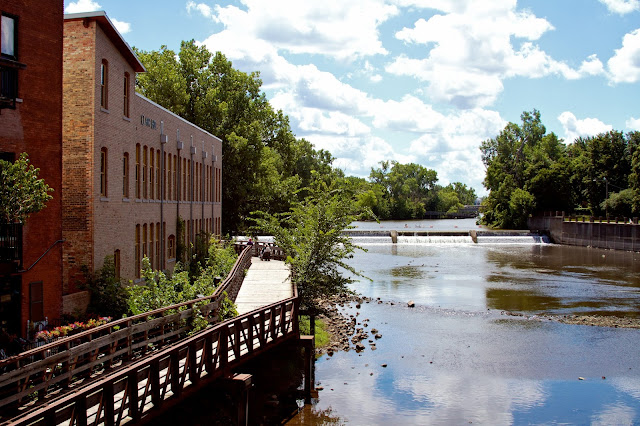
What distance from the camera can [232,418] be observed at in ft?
49.3

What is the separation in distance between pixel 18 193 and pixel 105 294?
21.2ft

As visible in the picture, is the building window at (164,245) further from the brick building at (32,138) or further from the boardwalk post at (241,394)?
the boardwalk post at (241,394)

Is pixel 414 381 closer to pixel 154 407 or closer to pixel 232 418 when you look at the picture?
pixel 232 418

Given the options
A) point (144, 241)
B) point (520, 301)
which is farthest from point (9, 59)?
point (520, 301)

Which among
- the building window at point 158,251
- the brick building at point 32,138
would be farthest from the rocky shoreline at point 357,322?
the brick building at point 32,138

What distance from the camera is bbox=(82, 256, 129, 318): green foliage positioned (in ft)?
66.3

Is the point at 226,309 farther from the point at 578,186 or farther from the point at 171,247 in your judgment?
the point at 578,186

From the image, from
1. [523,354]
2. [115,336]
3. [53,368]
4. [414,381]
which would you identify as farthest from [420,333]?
[53,368]

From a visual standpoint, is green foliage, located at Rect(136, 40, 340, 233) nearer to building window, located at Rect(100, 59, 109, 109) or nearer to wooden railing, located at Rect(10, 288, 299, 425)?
building window, located at Rect(100, 59, 109, 109)

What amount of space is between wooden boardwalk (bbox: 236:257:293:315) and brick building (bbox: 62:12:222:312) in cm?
449

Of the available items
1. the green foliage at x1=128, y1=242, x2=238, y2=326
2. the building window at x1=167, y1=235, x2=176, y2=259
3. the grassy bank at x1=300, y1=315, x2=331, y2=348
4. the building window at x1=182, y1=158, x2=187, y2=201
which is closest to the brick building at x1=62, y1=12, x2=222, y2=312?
the building window at x1=167, y1=235, x2=176, y2=259

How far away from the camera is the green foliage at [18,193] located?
14.4 m

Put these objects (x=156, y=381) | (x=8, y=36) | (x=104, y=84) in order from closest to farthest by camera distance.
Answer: (x=156, y=381)
(x=8, y=36)
(x=104, y=84)

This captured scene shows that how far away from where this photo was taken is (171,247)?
103 ft
